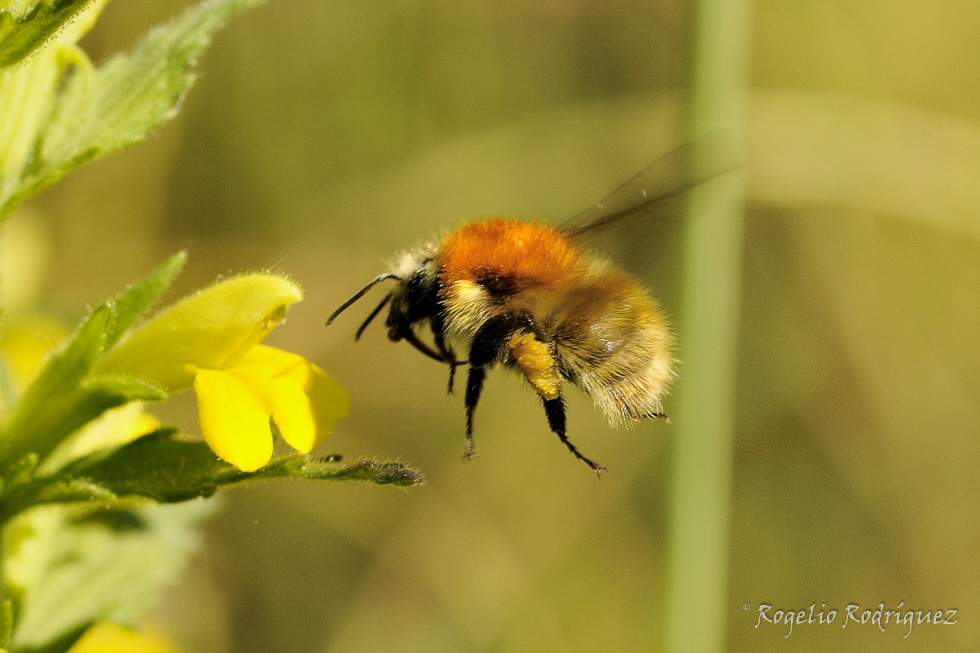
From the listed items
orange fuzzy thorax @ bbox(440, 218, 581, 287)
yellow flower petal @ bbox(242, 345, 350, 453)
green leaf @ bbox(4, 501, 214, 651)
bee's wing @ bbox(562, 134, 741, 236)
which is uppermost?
bee's wing @ bbox(562, 134, 741, 236)

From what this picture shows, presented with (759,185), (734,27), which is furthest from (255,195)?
(734,27)

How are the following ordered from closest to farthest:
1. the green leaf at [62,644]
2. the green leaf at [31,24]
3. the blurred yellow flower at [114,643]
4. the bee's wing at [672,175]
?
the green leaf at [31,24] → the green leaf at [62,644] → the bee's wing at [672,175] → the blurred yellow flower at [114,643]

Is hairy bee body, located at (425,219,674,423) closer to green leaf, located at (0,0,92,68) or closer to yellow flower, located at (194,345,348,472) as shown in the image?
yellow flower, located at (194,345,348,472)

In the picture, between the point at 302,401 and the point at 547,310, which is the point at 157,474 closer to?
the point at 302,401

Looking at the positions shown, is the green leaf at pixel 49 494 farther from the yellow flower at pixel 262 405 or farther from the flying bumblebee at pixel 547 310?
the flying bumblebee at pixel 547 310

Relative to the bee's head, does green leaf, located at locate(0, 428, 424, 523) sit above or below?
below

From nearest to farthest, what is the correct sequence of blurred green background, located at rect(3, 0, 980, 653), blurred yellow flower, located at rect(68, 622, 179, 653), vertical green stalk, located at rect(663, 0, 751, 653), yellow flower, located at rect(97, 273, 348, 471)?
yellow flower, located at rect(97, 273, 348, 471) < vertical green stalk, located at rect(663, 0, 751, 653) < blurred yellow flower, located at rect(68, 622, 179, 653) < blurred green background, located at rect(3, 0, 980, 653)

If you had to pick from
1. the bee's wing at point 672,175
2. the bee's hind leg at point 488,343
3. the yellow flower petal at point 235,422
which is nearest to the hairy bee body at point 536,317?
the bee's hind leg at point 488,343

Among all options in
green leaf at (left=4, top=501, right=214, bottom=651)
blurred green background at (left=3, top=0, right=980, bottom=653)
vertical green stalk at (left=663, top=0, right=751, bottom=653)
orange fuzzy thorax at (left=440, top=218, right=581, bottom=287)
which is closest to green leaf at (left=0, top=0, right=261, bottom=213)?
orange fuzzy thorax at (left=440, top=218, right=581, bottom=287)
